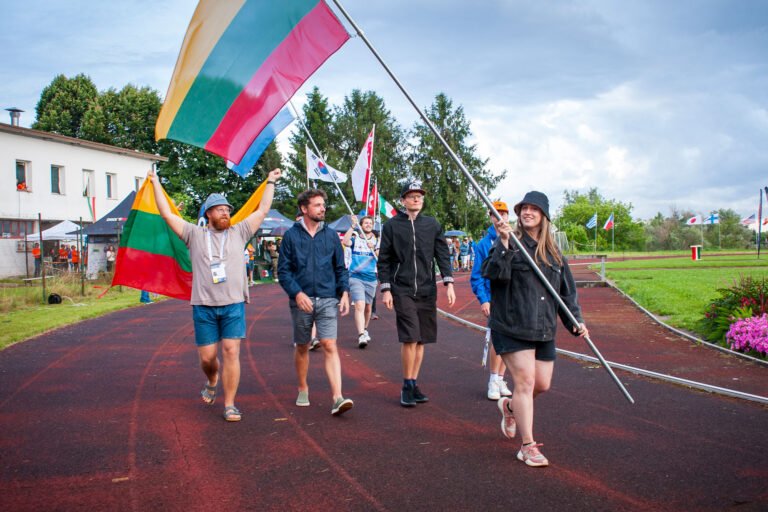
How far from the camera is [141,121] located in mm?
54312

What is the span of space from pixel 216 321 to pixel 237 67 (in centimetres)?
247

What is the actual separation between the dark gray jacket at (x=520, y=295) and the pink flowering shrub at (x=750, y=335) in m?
4.97

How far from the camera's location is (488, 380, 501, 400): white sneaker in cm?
669

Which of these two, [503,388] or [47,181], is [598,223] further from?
[503,388]

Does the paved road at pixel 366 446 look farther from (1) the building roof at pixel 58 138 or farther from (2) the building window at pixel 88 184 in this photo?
(2) the building window at pixel 88 184

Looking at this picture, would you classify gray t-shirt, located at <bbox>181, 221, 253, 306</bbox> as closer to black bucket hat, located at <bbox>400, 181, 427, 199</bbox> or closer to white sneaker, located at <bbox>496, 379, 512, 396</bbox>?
black bucket hat, located at <bbox>400, 181, 427, 199</bbox>

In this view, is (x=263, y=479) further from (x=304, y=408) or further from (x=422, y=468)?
(x=304, y=408)

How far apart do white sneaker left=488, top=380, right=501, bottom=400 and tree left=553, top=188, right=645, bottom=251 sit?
70.4m

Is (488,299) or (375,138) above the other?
(375,138)

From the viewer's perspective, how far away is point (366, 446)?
5.25m

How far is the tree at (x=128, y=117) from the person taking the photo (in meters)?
53.7

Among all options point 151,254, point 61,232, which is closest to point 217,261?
point 151,254

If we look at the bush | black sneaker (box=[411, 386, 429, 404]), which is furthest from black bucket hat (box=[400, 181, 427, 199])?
the bush

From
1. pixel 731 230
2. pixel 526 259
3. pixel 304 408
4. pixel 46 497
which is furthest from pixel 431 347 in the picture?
pixel 731 230
